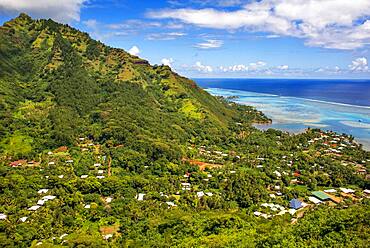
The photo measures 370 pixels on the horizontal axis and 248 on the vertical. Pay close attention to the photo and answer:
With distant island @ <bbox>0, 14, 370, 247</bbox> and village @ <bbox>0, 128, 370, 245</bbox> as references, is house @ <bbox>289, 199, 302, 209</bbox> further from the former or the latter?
distant island @ <bbox>0, 14, 370, 247</bbox>

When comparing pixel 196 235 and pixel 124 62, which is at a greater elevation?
pixel 124 62

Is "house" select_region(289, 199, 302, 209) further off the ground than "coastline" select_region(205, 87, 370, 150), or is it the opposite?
"coastline" select_region(205, 87, 370, 150)

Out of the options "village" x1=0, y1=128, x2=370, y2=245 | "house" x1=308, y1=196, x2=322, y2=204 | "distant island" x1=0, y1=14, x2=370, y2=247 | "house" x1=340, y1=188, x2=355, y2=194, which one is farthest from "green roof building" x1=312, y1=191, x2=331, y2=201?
"house" x1=340, y1=188, x2=355, y2=194

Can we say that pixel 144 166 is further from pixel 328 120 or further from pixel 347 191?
pixel 328 120

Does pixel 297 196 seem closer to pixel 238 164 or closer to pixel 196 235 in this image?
pixel 238 164

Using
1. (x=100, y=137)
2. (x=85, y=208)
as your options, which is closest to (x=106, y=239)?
(x=85, y=208)
